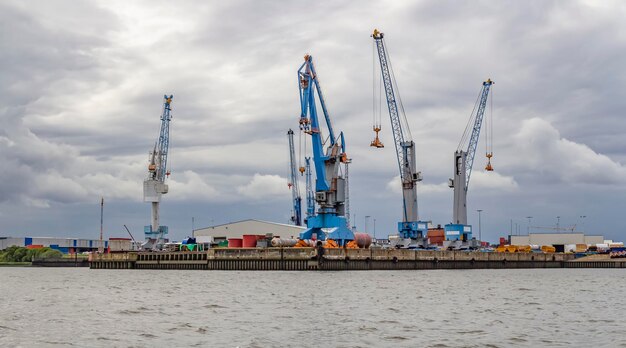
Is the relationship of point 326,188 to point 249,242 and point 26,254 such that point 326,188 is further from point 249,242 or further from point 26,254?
point 26,254

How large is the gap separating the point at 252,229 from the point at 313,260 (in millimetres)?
68950

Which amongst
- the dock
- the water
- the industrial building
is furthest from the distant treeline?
the water

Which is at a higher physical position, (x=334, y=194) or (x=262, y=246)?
(x=334, y=194)

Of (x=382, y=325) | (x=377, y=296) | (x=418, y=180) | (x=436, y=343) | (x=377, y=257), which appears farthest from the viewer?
(x=418, y=180)

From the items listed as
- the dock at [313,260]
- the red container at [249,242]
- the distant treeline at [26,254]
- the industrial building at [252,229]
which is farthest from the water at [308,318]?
the distant treeline at [26,254]

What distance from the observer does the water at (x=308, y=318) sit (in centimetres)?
3231

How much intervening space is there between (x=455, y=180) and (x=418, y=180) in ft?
43.8

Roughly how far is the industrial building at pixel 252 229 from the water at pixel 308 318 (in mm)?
106036

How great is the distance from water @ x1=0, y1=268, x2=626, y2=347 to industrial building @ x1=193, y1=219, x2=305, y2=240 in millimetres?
106036

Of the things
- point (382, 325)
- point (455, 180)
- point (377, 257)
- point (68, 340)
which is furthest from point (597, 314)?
point (455, 180)

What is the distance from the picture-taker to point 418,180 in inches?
5261

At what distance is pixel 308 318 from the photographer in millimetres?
40688

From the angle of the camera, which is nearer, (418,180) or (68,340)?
(68,340)

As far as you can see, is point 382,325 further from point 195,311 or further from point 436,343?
point 195,311
